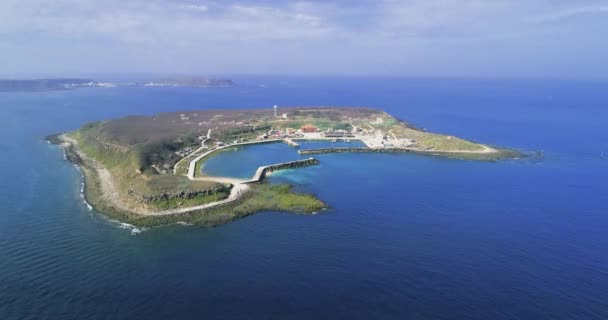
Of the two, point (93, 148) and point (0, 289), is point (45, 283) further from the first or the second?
point (93, 148)

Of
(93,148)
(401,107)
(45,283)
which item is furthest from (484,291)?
(401,107)

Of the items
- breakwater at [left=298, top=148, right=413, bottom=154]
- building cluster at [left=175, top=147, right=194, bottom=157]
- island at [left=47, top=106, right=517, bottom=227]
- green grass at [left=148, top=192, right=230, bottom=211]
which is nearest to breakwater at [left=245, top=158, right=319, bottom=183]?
island at [left=47, top=106, right=517, bottom=227]

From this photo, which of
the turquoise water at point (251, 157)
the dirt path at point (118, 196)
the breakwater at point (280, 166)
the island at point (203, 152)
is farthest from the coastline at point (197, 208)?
the turquoise water at point (251, 157)

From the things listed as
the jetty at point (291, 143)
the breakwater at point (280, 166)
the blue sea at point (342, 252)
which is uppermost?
the jetty at point (291, 143)

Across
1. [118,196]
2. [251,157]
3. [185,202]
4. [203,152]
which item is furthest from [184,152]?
[185,202]

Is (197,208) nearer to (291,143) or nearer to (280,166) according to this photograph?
(280,166)

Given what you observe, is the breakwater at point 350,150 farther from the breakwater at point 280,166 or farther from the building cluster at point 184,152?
the building cluster at point 184,152
